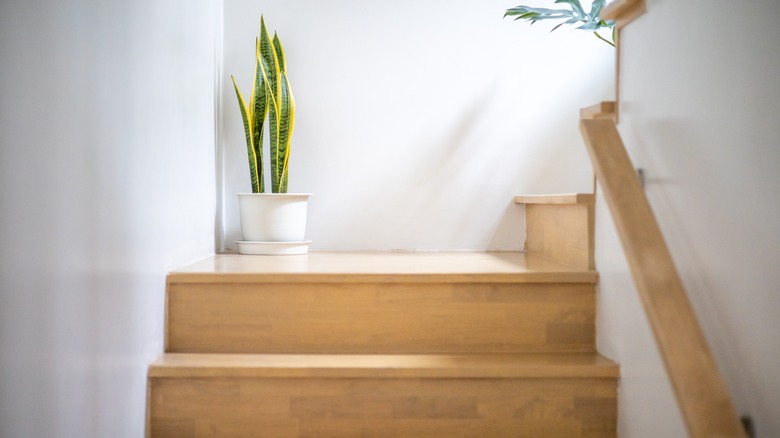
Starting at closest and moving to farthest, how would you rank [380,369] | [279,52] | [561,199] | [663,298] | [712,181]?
1. [663,298]
2. [712,181]
3. [380,369]
4. [561,199]
5. [279,52]

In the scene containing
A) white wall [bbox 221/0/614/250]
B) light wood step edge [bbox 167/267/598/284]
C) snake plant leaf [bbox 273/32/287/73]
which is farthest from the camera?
white wall [bbox 221/0/614/250]

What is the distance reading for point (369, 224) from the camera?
2.88m

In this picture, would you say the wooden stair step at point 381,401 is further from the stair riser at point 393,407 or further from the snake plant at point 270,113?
the snake plant at point 270,113

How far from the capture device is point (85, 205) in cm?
125

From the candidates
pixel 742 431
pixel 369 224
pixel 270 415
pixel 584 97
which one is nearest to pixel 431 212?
pixel 369 224

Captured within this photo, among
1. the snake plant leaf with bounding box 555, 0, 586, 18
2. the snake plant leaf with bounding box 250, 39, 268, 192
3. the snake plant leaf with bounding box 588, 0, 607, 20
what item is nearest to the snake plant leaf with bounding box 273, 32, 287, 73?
the snake plant leaf with bounding box 250, 39, 268, 192

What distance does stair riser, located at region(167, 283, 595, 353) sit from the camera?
5.89 ft

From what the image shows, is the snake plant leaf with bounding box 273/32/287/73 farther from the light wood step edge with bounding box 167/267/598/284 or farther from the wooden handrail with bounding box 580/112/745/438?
the wooden handrail with bounding box 580/112/745/438

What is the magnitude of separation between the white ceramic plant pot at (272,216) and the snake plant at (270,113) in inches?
2.4

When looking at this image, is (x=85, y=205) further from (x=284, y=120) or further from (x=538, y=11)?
(x=538, y=11)

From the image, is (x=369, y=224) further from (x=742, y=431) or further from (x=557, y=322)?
(x=742, y=431)

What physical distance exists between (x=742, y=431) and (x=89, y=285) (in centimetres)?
113

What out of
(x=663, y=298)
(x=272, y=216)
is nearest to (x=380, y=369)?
(x=663, y=298)

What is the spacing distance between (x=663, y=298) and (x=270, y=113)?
1.68 metres
